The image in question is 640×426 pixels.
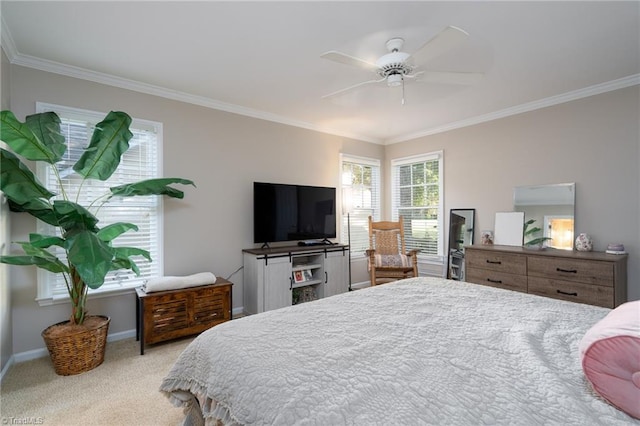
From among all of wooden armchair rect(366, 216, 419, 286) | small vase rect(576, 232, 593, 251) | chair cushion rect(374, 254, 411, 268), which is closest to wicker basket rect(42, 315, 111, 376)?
wooden armchair rect(366, 216, 419, 286)

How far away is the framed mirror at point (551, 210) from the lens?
336cm

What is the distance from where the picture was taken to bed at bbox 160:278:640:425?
32.5 inches

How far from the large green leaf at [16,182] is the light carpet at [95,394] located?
4.37 feet

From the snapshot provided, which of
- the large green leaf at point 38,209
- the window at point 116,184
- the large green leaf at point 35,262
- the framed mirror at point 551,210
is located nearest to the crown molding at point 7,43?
the window at point 116,184

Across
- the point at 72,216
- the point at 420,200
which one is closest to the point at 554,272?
the point at 420,200

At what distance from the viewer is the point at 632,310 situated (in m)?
0.97

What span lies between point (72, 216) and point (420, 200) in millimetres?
4368

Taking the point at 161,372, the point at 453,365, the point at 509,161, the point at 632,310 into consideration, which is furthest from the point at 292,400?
the point at 509,161

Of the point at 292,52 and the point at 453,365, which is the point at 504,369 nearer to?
Answer: the point at 453,365

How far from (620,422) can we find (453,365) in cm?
41

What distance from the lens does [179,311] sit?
2.88 meters

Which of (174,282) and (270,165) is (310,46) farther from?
(174,282)

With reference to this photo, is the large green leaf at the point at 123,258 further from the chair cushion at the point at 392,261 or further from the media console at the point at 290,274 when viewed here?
the chair cushion at the point at 392,261

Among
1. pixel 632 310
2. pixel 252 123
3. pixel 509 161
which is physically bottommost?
pixel 632 310
